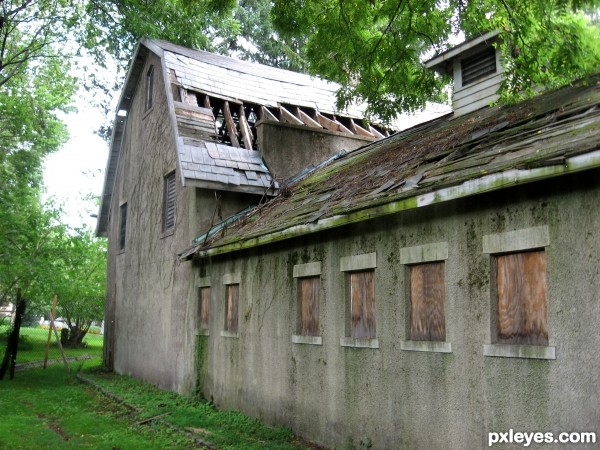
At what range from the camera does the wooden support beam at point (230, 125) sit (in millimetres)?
15406

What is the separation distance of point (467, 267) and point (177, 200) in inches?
388

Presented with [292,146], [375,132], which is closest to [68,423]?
[292,146]

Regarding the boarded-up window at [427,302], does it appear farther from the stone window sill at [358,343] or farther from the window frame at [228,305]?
the window frame at [228,305]

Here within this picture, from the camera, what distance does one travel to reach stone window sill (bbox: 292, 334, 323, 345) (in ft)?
31.0

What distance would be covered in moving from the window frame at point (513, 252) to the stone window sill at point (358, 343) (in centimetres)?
192

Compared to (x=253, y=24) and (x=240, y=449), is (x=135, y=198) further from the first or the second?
(x=253, y=24)

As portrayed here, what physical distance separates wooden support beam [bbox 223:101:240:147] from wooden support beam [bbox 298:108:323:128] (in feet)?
6.80

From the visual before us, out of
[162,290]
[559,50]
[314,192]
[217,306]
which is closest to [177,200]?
[162,290]

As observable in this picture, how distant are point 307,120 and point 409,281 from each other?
32.2 ft

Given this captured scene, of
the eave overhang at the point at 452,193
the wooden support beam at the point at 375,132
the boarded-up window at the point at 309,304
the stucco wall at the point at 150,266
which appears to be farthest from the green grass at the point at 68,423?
the wooden support beam at the point at 375,132

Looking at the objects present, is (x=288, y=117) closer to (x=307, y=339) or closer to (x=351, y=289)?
(x=307, y=339)

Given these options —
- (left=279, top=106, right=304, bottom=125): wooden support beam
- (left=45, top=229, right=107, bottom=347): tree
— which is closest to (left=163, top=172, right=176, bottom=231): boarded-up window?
(left=279, top=106, right=304, bottom=125): wooden support beam

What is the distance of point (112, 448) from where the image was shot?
30.9ft

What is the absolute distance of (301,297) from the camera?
33.4 feet
